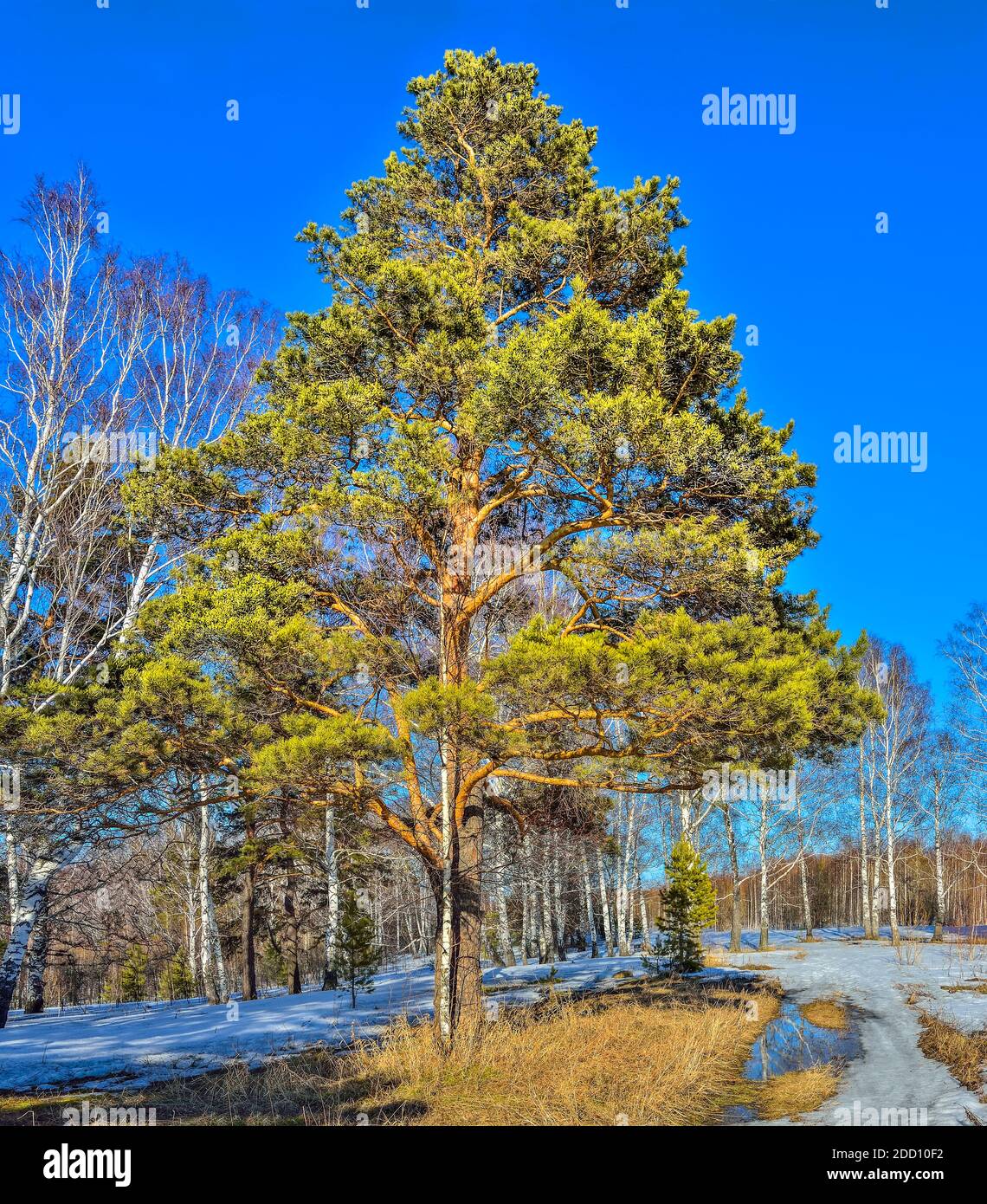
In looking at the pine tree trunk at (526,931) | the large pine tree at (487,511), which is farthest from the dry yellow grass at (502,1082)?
the pine tree trunk at (526,931)

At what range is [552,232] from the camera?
9.70 metres

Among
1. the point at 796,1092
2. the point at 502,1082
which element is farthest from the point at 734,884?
the point at 502,1082

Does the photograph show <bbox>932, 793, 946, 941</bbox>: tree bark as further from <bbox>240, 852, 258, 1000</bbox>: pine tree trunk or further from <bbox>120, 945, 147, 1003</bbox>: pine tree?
<bbox>120, 945, 147, 1003</bbox>: pine tree

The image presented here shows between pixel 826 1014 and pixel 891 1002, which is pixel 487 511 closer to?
pixel 826 1014

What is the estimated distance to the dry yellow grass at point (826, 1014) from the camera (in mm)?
11825

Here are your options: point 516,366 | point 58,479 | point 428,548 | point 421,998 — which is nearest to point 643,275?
point 516,366

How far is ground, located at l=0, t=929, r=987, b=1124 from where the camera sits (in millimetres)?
7980

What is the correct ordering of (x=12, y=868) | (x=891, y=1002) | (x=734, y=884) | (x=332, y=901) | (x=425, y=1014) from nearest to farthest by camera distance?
1. (x=425, y=1014)
2. (x=12, y=868)
3. (x=891, y=1002)
4. (x=332, y=901)
5. (x=734, y=884)

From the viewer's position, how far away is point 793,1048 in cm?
1009

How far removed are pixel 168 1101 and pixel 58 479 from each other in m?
10.0

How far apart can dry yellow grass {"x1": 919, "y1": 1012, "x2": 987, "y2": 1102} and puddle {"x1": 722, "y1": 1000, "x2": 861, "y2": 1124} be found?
0.84 metres

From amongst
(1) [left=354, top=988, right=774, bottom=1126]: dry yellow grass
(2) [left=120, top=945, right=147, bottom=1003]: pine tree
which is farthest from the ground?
(2) [left=120, top=945, right=147, bottom=1003]: pine tree

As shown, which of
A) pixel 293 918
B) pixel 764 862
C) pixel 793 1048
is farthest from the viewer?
pixel 764 862

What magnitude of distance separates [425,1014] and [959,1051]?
25.0 ft
